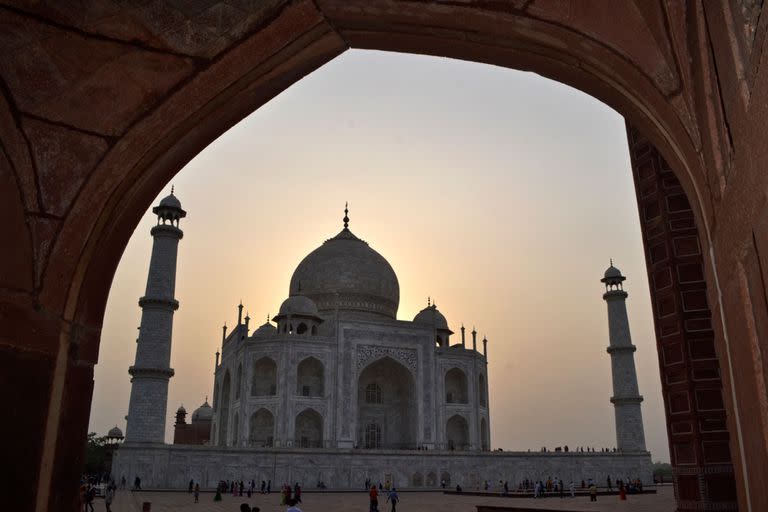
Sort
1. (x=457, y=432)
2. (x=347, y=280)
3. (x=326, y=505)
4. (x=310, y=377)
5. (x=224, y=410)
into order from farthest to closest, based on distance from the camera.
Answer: (x=347, y=280), (x=224, y=410), (x=457, y=432), (x=310, y=377), (x=326, y=505)

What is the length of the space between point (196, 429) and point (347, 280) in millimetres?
18531

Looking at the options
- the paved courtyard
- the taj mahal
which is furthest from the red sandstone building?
the paved courtyard

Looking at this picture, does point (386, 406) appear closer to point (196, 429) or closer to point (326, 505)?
point (326, 505)

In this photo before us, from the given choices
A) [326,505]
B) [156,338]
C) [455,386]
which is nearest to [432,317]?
[455,386]

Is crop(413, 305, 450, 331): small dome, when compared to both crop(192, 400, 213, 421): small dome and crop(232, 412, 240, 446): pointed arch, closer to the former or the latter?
crop(232, 412, 240, 446): pointed arch

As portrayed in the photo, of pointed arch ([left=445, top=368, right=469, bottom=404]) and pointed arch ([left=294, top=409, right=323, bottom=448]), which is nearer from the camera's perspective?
pointed arch ([left=294, top=409, right=323, bottom=448])

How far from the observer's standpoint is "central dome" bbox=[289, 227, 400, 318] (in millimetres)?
35688

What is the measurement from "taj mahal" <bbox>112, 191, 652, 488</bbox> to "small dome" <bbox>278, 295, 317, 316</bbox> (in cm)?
8

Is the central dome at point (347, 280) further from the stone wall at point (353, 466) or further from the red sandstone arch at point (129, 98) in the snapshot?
the red sandstone arch at point (129, 98)

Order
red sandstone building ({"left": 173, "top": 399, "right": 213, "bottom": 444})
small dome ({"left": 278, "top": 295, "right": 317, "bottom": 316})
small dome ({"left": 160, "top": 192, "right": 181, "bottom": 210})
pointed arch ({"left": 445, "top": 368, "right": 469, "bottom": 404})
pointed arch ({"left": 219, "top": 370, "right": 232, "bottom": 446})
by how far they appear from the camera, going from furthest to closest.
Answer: red sandstone building ({"left": 173, "top": 399, "right": 213, "bottom": 444}), pointed arch ({"left": 219, "top": 370, "right": 232, "bottom": 446}), pointed arch ({"left": 445, "top": 368, "right": 469, "bottom": 404}), small dome ({"left": 278, "top": 295, "right": 317, "bottom": 316}), small dome ({"left": 160, "top": 192, "right": 181, "bottom": 210})

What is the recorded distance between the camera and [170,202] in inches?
1080

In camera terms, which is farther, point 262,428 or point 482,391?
point 482,391

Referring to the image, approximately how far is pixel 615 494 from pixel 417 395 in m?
9.81

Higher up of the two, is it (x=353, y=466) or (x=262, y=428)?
(x=262, y=428)
